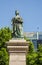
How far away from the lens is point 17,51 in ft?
62.5

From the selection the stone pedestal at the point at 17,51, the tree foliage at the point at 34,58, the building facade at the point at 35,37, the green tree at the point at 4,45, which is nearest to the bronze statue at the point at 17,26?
the stone pedestal at the point at 17,51

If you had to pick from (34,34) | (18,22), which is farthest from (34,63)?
(34,34)

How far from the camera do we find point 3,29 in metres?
44.0

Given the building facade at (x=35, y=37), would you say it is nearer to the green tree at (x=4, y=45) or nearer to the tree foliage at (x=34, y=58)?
the tree foliage at (x=34, y=58)

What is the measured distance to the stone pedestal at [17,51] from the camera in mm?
18984

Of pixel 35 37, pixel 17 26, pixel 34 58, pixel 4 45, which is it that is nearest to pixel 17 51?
pixel 17 26

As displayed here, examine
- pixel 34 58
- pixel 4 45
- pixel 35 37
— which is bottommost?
pixel 34 58

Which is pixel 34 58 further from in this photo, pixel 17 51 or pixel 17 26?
pixel 17 51

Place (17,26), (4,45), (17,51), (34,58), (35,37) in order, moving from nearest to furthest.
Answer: (17,51) < (17,26) < (4,45) < (34,58) < (35,37)

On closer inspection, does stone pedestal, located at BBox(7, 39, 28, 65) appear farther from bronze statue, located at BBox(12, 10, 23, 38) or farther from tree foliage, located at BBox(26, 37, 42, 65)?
tree foliage, located at BBox(26, 37, 42, 65)

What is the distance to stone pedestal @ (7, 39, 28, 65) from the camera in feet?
62.3

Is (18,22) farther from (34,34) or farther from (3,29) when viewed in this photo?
(34,34)

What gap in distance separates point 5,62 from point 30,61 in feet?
14.0

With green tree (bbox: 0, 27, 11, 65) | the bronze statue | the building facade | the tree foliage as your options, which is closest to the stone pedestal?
the bronze statue
